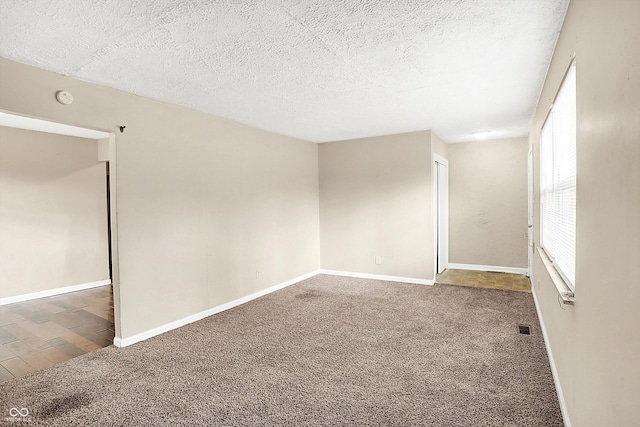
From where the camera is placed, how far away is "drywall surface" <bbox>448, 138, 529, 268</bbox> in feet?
19.8

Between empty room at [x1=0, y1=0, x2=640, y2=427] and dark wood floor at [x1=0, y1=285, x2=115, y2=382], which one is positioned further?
dark wood floor at [x1=0, y1=285, x2=115, y2=382]

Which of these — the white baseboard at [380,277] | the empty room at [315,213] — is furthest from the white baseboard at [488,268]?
the white baseboard at [380,277]

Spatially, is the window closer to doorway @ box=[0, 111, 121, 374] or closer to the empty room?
the empty room

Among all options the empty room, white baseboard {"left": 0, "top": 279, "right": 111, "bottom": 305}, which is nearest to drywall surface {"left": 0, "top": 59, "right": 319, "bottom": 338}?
the empty room

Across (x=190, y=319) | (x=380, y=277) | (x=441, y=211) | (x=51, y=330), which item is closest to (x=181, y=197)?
(x=190, y=319)

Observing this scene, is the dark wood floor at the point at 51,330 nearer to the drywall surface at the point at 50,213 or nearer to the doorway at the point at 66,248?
the doorway at the point at 66,248

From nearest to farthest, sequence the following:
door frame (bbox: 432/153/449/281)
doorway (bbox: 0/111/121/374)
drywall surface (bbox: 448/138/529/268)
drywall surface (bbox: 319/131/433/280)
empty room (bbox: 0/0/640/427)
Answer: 1. empty room (bbox: 0/0/640/427)
2. doorway (bbox: 0/111/121/374)
3. drywall surface (bbox: 319/131/433/280)
4. door frame (bbox: 432/153/449/281)
5. drywall surface (bbox: 448/138/529/268)

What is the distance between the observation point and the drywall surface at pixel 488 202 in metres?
6.03

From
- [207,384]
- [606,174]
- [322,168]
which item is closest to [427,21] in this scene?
[606,174]

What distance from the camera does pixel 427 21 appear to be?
2.10 m

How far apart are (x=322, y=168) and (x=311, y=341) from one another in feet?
12.0

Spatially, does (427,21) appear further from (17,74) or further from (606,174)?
(17,74)

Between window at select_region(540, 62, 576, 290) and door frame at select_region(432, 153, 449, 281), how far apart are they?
2254 mm

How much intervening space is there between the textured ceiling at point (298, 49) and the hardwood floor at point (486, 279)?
270 cm
